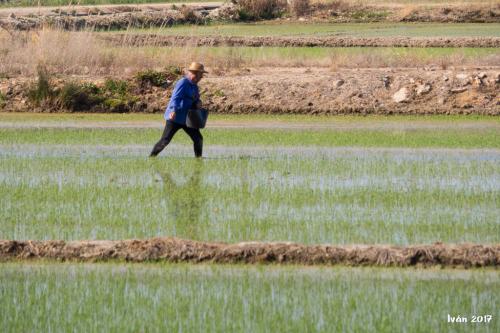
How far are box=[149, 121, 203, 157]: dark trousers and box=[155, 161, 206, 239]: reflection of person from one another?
606 millimetres

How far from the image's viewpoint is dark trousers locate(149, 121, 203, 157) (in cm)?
1664

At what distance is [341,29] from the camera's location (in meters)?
44.9

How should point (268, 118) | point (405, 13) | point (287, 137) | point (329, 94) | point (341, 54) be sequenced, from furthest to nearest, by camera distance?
Result: point (405, 13) < point (341, 54) < point (329, 94) < point (268, 118) < point (287, 137)

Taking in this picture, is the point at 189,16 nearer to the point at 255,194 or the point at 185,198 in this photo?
the point at 255,194

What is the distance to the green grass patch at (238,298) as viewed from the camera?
805cm

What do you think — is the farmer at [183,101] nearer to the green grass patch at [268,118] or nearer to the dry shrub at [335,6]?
the green grass patch at [268,118]

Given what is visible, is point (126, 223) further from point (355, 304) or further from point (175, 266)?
point (355, 304)

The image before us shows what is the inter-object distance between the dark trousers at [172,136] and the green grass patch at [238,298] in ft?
22.6

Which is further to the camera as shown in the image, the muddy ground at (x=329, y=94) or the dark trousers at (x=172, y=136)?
the muddy ground at (x=329, y=94)

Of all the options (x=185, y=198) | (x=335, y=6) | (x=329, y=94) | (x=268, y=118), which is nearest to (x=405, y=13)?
(x=335, y=6)

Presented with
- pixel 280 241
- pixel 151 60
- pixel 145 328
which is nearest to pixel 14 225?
pixel 280 241

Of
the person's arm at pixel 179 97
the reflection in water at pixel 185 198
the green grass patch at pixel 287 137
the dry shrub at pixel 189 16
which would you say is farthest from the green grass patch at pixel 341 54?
the dry shrub at pixel 189 16

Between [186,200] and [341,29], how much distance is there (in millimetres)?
32487

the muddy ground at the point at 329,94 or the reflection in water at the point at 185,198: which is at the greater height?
the reflection in water at the point at 185,198
